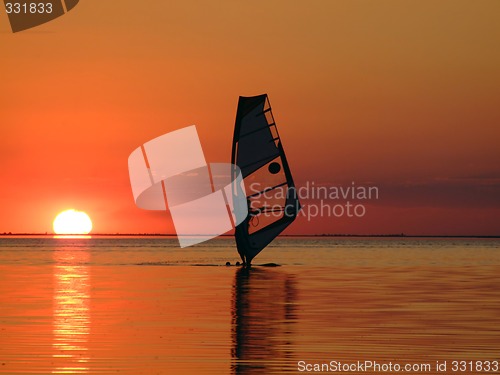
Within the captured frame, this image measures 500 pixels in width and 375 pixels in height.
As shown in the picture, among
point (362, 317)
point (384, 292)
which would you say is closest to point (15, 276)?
point (384, 292)

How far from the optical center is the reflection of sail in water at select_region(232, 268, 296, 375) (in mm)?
15734

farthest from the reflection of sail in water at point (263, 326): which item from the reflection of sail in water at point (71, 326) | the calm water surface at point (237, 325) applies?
the reflection of sail in water at point (71, 326)

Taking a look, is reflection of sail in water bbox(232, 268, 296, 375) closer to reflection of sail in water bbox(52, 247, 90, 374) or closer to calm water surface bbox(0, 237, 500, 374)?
calm water surface bbox(0, 237, 500, 374)

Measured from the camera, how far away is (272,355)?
1658 centimetres

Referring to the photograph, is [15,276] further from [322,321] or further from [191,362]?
[191,362]

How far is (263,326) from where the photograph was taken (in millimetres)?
20844

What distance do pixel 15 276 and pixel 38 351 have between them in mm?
24849

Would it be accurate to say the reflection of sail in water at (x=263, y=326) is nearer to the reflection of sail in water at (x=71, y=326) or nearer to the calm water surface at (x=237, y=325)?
the calm water surface at (x=237, y=325)

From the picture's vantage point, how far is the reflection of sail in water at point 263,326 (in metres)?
15.7

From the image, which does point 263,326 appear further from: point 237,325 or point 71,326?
point 71,326

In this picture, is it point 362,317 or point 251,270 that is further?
point 251,270

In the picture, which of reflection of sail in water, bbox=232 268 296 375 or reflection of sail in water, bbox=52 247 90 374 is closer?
reflection of sail in water, bbox=52 247 90 374

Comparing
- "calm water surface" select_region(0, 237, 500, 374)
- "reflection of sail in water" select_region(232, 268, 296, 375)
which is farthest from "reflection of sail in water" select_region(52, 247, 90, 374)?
"reflection of sail in water" select_region(232, 268, 296, 375)

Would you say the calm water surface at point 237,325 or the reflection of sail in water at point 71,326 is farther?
the calm water surface at point 237,325
